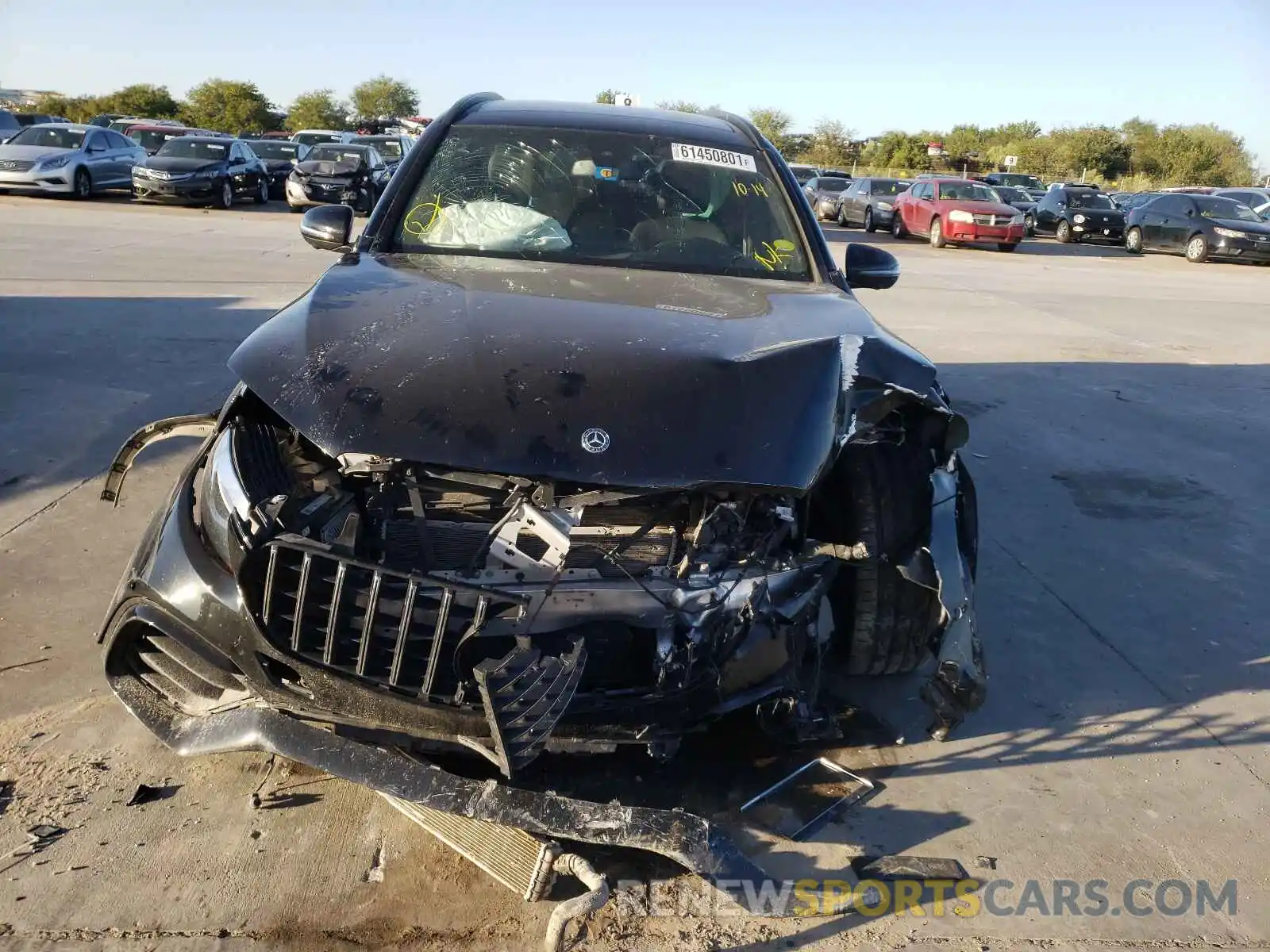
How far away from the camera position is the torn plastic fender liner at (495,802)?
2326 mm

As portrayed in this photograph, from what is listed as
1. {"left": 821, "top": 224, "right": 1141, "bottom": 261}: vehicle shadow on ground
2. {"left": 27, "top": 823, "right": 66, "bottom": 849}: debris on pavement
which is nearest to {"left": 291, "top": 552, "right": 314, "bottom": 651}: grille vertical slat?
{"left": 27, "top": 823, "right": 66, "bottom": 849}: debris on pavement

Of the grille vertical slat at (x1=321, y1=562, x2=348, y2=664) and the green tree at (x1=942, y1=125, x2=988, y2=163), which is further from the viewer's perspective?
the green tree at (x1=942, y1=125, x2=988, y2=163)

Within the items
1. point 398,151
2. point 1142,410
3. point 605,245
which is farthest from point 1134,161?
point 605,245

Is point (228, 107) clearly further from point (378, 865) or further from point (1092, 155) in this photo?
Result: point (378, 865)

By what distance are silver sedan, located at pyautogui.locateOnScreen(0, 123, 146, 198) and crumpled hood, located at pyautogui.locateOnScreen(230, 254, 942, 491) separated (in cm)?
1928

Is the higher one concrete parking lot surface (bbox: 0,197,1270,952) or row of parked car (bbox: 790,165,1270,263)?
row of parked car (bbox: 790,165,1270,263)

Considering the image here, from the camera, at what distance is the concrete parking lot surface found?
2.45 meters

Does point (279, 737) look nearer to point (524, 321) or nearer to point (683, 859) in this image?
point (683, 859)

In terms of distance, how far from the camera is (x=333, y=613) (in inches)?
90.3

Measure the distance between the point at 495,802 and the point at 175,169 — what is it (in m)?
20.3

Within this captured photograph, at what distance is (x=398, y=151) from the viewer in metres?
23.4

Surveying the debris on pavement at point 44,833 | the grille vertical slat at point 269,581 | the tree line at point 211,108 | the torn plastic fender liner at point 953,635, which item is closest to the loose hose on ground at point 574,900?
the grille vertical slat at point 269,581

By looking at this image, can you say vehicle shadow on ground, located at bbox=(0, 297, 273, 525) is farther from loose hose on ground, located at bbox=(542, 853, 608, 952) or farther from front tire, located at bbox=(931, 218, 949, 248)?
front tire, located at bbox=(931, 218, 949, 248)

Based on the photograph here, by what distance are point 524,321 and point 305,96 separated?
224 ft
